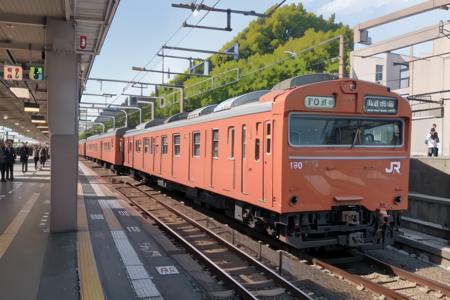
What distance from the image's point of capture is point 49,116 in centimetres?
891

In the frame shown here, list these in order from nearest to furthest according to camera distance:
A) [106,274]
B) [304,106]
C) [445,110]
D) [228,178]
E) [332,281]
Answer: [106,274] → [332,281] → [304,106] → [228,178] → [445,110]

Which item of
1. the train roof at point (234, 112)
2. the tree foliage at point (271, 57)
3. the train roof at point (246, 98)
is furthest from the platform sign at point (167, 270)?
the tree foliage at point (271, 57)

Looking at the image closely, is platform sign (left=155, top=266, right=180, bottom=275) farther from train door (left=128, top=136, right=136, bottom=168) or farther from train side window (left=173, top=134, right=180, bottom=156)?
train door (left=128, top=136, right=136, bottom=168)

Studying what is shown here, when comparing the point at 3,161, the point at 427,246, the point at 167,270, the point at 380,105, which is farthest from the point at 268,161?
the point at 3,161

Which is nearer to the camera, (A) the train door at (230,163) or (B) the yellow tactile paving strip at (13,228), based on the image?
(B) the yellow tactile paving strip at (13,228)

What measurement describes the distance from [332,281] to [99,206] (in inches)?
312

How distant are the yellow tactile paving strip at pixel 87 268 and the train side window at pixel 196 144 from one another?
3548mm

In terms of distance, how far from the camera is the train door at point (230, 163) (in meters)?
9.93

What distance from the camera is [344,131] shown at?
8.45 m

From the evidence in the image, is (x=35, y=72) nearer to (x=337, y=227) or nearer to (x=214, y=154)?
(x=214, y=154)

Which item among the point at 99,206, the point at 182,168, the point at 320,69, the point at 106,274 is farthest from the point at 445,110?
the point at 106,274

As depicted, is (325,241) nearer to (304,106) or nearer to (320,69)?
(304,106)

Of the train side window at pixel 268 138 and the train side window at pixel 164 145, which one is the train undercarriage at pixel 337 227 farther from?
the train side window at pixel 164 145

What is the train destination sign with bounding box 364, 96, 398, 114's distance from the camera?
8.54 m
